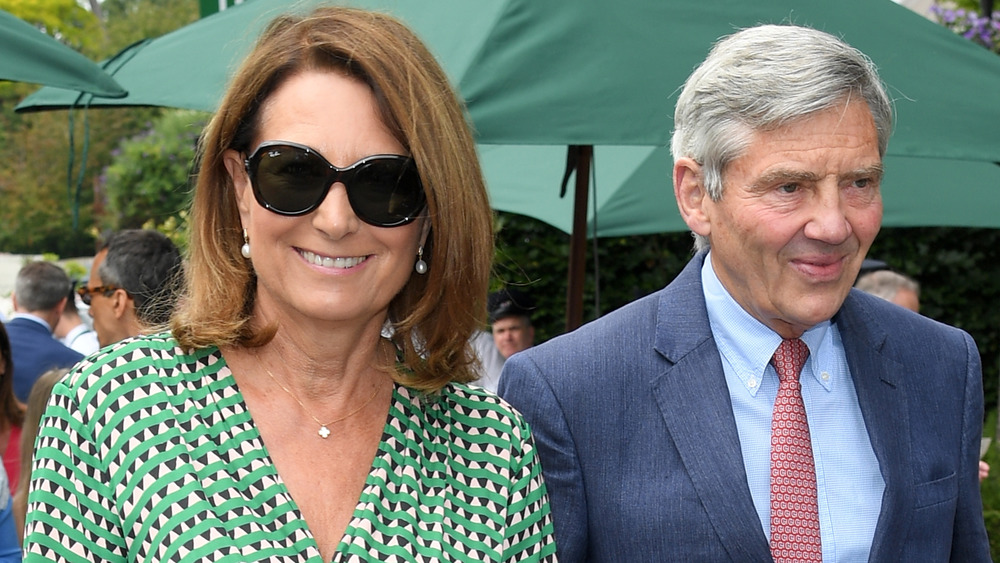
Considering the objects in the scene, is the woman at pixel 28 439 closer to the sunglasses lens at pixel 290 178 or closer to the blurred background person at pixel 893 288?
the sunglasses lens at pixel 290 178

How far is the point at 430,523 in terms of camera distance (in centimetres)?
207

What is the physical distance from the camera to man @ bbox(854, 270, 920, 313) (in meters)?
5.64

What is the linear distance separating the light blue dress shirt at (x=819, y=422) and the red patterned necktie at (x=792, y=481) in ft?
0.06

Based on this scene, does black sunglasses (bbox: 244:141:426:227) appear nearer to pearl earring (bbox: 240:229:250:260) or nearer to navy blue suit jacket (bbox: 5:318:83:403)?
pearl earring (bbox: 240:229:250:260)

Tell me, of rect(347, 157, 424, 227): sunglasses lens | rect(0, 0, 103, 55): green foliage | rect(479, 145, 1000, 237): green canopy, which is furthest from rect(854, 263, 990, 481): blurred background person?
rect(0, 0, 103, 55): green foliage

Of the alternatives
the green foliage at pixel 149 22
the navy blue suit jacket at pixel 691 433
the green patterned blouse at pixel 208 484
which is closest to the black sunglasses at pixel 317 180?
the green patterned blouse at pixel 208 484

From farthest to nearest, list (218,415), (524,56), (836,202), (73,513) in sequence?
(524,56), (836,202), (218,415), (73,513)

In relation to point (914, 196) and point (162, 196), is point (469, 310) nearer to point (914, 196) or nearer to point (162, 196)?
point (914, 196)

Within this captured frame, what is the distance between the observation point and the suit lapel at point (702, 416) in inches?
88.4

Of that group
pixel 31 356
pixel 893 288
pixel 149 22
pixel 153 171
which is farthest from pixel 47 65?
pixel 149 22

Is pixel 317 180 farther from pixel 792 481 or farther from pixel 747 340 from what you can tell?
pixel 792 481

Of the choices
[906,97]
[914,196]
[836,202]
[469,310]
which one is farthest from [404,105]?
[914,196]

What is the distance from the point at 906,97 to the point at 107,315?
3.45 meters

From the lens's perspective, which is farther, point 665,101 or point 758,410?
point 665,101
